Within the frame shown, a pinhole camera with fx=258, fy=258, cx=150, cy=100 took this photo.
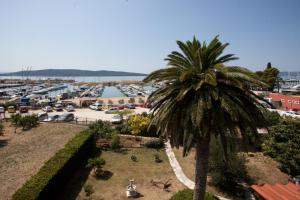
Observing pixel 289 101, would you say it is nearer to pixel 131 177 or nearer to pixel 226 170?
pixel 226 170

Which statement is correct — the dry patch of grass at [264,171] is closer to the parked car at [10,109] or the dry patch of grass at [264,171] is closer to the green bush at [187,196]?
the green bush at [187,196]

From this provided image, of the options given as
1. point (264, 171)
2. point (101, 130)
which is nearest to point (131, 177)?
point (101, 130)

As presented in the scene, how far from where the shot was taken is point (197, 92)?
40.0ft

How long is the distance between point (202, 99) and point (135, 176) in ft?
42.9

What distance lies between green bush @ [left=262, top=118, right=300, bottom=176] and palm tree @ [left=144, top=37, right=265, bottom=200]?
46.7 feet

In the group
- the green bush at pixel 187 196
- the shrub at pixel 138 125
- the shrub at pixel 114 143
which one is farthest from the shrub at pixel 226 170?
the shrub at pixel 138 125

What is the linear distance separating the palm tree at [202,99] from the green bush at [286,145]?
1424cm

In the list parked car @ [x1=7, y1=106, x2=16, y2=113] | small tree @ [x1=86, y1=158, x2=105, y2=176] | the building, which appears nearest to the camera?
small tree @ [x1=86, y1=158, x2=105, y2=176]

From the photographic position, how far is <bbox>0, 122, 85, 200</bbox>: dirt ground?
58.5 feet

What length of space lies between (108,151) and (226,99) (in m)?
19.8

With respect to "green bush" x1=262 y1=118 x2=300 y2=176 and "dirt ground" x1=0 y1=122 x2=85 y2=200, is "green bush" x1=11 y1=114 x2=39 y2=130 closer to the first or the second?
"dirt ground" x1=0 y1=122 x2=85 y2=200

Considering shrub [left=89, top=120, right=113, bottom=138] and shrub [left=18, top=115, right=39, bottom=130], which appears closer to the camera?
shrub [left=89, top=120, right=113, bottom=138]

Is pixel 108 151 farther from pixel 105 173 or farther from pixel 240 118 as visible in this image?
pixel 240 118

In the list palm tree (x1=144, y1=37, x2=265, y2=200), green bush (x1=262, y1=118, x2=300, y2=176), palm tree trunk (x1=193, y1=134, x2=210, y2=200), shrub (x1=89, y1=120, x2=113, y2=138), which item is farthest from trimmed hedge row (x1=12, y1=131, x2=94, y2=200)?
green bush (x1=262, y1=118, x2=300, y2=176)
